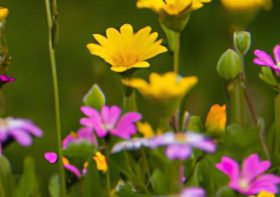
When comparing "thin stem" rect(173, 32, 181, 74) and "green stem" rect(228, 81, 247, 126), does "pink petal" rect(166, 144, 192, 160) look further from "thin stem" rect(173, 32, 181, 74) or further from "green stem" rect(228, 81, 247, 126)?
"green stem" rect(228, 81, 247, 126)

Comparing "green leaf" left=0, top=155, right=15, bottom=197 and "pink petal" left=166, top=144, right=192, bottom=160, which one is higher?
"pink petal" left=166, top=144, right=192, bottom=160

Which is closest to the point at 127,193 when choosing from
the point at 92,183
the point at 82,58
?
the point at 92,183

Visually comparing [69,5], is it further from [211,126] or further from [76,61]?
[211,126]

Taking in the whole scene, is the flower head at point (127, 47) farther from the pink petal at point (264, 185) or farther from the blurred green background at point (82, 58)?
the blurred green background at point (82, 58)

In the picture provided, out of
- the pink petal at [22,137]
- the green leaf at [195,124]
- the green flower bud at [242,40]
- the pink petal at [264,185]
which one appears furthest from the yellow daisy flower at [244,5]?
the pink petal at [22,137]

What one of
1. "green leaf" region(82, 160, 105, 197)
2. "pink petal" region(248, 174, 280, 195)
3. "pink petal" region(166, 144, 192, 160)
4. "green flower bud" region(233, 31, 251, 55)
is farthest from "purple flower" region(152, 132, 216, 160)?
"green flower bud" region(233, 31, 251, 55)
